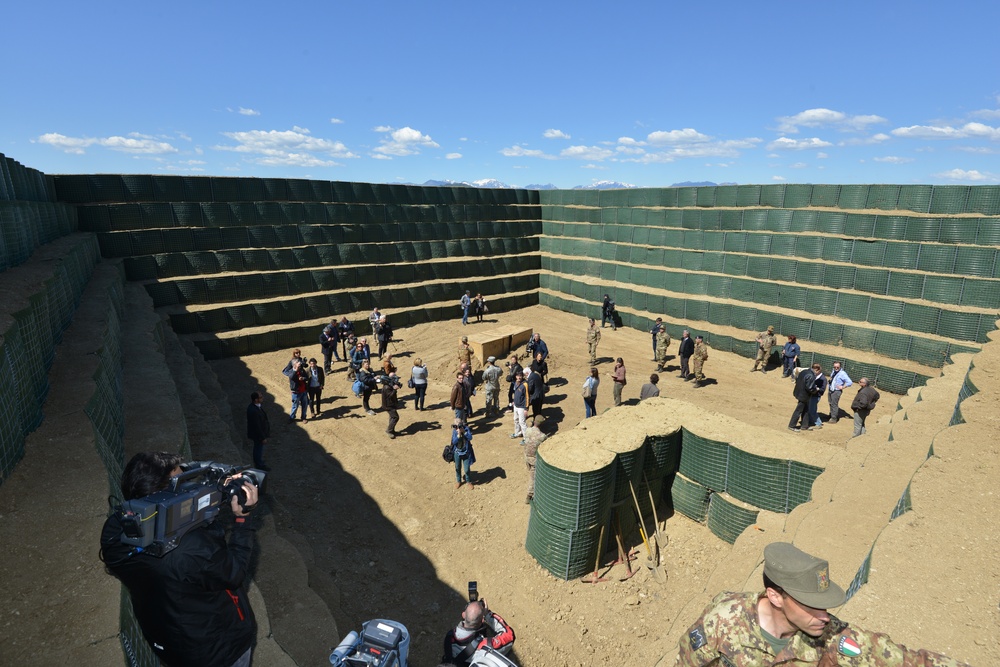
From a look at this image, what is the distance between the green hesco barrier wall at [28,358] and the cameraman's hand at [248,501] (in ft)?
8.79

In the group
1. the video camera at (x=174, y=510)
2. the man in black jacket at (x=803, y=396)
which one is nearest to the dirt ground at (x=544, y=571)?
the man in black jacket at (x=803, y=396)

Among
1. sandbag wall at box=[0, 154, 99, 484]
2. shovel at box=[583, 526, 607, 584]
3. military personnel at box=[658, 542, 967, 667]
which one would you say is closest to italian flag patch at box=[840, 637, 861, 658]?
military personnel at box=[658, 542, 967, 667]

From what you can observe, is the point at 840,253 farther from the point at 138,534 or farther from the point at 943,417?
the point at 138,534

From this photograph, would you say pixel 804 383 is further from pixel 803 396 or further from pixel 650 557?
pixel 650 557

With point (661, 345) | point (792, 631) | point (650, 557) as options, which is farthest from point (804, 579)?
point (661, 345)

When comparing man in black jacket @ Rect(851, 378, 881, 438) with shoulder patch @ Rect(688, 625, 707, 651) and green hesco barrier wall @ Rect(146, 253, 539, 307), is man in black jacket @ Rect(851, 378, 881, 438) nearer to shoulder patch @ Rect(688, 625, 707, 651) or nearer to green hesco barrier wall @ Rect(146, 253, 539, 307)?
shoulder patch @ Rect(688, 625, 707, 651)

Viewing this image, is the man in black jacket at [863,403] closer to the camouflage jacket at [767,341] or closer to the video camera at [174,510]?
the camouflage jacket at [767,341]

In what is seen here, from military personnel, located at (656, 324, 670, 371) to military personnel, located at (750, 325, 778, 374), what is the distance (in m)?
3.04

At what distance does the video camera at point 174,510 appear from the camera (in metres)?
2.53

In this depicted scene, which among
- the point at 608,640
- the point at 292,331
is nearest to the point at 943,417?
the point at 608,640

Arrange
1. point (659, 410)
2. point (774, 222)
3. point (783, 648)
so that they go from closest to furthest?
point (783, 648) < point (659, 410) < point (774, 222)

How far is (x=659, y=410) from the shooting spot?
970cm

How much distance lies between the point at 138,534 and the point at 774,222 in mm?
20687

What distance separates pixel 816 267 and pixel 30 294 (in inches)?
791
